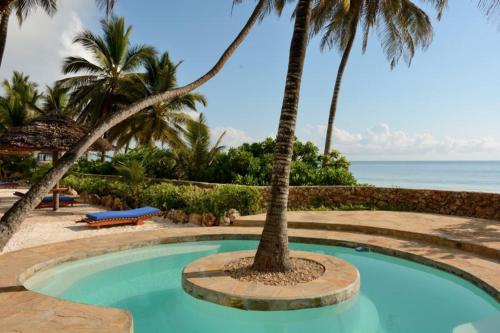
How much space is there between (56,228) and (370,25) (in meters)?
15.7

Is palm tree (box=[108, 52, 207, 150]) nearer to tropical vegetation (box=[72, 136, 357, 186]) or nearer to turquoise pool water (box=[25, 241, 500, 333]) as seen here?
tropical vegetation (box=[72, 136, 357, 186])

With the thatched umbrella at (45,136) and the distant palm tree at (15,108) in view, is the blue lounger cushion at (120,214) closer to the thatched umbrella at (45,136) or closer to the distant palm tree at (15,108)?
the thatched umbrella at (45,136)

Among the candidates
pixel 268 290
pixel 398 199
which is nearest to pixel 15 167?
pixel 398 199

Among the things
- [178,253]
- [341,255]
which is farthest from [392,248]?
[178,253]

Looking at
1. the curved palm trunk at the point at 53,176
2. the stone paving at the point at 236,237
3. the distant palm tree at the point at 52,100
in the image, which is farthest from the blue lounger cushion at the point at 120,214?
the distant palm tree at the point at 52,100

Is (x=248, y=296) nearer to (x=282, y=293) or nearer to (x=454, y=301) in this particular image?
(x=282, y=293)

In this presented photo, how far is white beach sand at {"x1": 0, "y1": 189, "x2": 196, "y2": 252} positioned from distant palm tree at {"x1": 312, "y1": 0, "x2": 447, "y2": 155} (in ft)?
32.8

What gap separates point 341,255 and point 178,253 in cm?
395

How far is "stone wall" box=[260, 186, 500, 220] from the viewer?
41.7ft

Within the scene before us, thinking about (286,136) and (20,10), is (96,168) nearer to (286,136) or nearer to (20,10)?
(20,10)

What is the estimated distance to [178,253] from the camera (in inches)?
361

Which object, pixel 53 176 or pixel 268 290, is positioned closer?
pixel 53 176

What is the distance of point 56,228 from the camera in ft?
36.4

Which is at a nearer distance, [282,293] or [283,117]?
[282,293]
